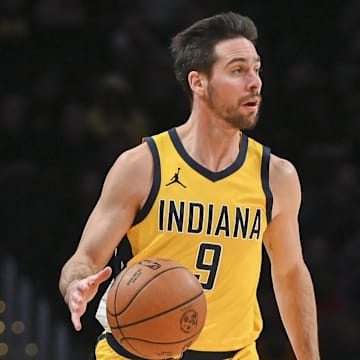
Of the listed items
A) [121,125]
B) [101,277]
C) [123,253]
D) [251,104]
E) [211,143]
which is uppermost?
[121,125]

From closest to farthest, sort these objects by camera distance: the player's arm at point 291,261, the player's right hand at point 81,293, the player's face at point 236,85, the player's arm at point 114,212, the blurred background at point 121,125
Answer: the player's right hand at point 81,293, the player's arm at point 114,212, the player's face at point 236,85, the player's arm at point 291,261, the blurred background at point 121,125

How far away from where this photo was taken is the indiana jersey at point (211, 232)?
4.59 meters

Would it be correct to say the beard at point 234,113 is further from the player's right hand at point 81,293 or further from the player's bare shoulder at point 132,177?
the player's right hand at point 81,293

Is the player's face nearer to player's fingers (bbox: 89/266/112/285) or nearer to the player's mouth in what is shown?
the player's mouth

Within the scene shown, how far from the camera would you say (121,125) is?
27.3 ft

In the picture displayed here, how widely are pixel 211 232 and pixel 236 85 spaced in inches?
23.9

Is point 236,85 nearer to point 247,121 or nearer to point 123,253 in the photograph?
point 247,121

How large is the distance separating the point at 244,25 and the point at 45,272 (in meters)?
3.45

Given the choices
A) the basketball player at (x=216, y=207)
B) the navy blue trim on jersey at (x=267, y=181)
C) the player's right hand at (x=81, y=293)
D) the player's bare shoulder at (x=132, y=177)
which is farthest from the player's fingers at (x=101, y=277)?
the navy blue trim on jersey at (x=267, y=181)

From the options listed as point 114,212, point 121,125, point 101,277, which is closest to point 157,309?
point 101,277

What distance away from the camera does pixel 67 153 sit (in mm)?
8312

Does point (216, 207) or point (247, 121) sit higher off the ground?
point (247, 121)

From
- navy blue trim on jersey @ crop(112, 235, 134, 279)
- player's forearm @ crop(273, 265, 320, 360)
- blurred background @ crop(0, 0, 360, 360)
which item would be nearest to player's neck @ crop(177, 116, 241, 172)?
navy blue trim on jersey @ crop(112, 235, 134, 279)

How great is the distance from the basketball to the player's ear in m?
0.97
